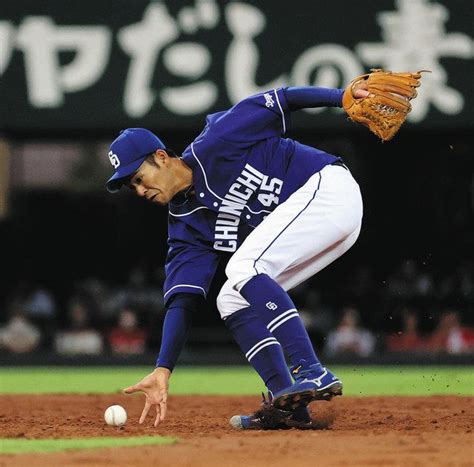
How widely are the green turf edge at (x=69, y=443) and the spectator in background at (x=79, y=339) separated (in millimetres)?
7715

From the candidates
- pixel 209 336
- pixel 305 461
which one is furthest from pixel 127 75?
pixel 305 461

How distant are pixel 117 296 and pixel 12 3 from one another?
4.12 meters

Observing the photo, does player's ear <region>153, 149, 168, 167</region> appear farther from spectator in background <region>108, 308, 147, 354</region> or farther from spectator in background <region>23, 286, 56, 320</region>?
spectator in background <region>23, 286, 56, 320</region>

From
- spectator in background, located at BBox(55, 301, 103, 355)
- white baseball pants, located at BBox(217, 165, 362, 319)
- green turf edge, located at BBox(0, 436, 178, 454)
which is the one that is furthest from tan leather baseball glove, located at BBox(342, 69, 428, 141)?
spectator in background, located at BBox(55, 301, 103, 355)

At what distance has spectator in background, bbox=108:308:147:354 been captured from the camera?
477 inches

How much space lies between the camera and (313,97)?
4844mm

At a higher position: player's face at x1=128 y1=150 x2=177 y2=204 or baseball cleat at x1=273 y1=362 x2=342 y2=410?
player's face at x1=128 y1=150 x2=177 y2=204

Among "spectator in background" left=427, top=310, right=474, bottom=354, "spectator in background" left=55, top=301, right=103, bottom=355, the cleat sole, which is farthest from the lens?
"spectator in background" left=55, top=301, right=103, bottom=355

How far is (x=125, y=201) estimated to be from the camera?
14867 millimetres

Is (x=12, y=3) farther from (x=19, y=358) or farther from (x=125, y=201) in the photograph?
(x=125, y=201)

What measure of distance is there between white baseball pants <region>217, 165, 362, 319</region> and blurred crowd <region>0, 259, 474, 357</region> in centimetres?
670

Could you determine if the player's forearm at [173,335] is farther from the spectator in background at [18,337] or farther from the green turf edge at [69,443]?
the spectator in background at [18,337]

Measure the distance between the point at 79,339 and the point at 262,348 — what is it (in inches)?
303

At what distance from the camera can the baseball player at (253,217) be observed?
4.68 m
